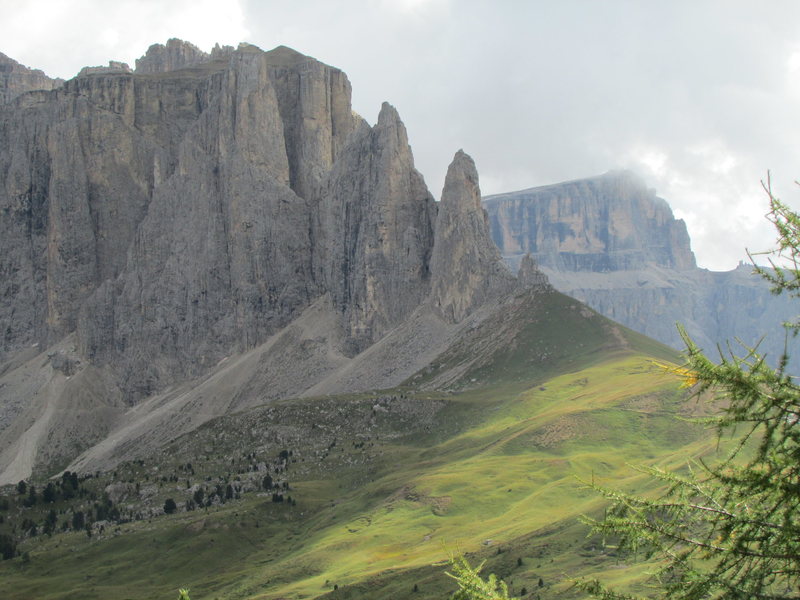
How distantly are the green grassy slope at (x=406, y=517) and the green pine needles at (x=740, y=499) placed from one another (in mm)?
93294

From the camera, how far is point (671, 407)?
6885 inches

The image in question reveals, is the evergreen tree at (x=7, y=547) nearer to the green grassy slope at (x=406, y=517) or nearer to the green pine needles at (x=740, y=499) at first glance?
the green grassy slope at (x=406, y=517)

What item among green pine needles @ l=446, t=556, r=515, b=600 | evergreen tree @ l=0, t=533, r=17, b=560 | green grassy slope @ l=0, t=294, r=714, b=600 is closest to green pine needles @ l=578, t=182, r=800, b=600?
green pine needles @ l=446, t=556, r=515, b=600

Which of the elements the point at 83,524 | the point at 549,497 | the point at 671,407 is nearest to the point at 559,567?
the point at 549,497

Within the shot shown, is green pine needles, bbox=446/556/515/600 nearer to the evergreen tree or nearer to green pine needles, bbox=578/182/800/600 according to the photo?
green pine needles, bbox=578/182/800/600

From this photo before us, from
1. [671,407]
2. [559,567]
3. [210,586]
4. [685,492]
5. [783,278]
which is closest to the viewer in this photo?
[783,278]

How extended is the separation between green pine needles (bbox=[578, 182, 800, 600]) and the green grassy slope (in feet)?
306

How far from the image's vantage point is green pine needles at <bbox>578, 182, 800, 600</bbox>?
615 inches

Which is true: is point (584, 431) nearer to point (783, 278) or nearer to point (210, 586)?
point (210, 586)

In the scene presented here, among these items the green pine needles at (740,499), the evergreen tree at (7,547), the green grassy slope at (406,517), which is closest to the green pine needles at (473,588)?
the green pine needles at (740,499)

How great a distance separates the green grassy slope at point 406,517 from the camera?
Answer: 12612cm

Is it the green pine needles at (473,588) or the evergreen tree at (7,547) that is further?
the evergreen tree at (7,547)

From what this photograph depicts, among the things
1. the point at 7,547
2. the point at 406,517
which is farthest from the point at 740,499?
the point at 7,547

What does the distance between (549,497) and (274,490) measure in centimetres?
5853
